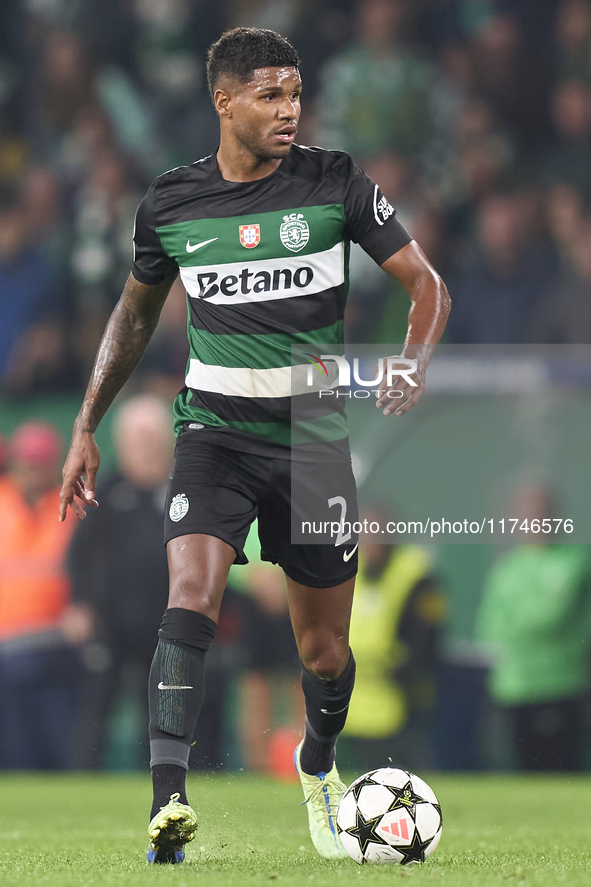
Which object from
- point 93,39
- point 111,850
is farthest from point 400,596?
point 93,39

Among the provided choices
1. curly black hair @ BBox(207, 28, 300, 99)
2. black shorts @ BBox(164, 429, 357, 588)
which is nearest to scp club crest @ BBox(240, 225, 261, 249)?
curly black hair @ BBox(207, 28, 300, 99)

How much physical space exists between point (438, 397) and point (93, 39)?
15.9 feet

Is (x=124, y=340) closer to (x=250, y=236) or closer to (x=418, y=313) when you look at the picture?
(x=250, y=236)

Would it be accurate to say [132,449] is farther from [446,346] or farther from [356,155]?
[356,155]

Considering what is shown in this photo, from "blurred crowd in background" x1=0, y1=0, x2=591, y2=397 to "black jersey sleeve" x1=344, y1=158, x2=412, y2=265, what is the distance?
4917mm

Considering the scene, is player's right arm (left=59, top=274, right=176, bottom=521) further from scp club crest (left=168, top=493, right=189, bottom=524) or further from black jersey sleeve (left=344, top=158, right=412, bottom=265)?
black jersey sleeve (left=344, top=158, right=412, bottom=265)

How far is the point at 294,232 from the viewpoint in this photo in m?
4.33

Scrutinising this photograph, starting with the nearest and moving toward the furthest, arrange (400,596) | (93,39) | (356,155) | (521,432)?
(400,596) < (521,432) < (356,155) < (93,39)

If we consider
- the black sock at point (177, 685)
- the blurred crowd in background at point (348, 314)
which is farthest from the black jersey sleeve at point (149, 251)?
the blurred crowd in background at point (348, 314)

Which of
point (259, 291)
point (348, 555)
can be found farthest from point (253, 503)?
point (259, 291)

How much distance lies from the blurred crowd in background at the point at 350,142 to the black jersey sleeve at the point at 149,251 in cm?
460

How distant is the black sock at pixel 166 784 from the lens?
372cm

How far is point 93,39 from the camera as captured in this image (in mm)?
11242

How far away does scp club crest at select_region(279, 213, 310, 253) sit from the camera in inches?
170
